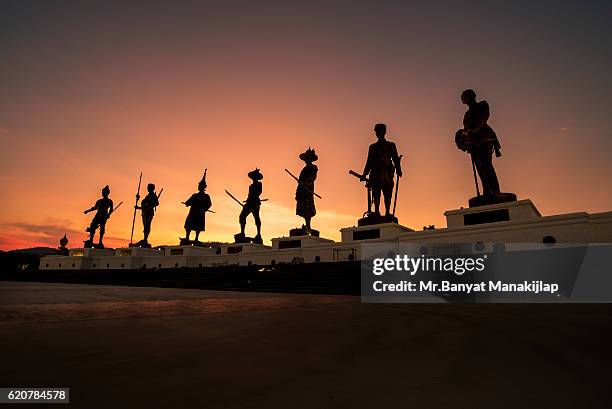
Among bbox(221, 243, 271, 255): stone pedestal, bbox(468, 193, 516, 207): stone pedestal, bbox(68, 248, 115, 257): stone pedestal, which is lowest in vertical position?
bbox(68, 248, 115, 257): stone pedestal

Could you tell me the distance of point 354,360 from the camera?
1.75 meters

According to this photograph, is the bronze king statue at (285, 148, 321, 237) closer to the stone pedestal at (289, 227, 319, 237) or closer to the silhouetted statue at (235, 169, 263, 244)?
the stone pedestal at (289, 227, 319, 237)

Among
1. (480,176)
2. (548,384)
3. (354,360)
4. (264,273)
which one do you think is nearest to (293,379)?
(354,360)

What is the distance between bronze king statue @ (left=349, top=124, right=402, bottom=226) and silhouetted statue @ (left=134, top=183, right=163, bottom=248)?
69.9ft

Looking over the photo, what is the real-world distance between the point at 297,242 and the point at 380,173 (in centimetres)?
731

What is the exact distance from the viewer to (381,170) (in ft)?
60.3

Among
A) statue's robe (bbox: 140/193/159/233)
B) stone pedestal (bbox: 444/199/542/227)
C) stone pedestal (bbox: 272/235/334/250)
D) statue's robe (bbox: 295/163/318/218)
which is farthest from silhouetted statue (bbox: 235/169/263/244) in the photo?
stone pedestal (bbox: 444/199/542/227)

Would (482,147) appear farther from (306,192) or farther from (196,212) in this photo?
(196,212)

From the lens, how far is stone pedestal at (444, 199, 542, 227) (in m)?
13.0

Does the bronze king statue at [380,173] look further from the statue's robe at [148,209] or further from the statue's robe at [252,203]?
the statue's robe at [148,209]

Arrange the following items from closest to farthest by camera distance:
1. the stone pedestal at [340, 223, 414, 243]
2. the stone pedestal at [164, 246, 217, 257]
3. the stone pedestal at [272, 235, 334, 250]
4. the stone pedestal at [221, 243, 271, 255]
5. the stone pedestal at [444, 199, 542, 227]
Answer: the stone pedestal at [444, 199, 542, 227], the stone pedestal at [340, 223, 414, 243], the stone pedestal at [272, 235, 334, 250], the stone pedestal at [221, 243, 271, 255], the stone pedestal at [164, 246, 217, 257]

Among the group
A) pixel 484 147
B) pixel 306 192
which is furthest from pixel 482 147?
pixel 306 192

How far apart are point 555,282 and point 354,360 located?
10546 millimetres

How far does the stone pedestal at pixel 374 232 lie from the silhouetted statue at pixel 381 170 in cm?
70
